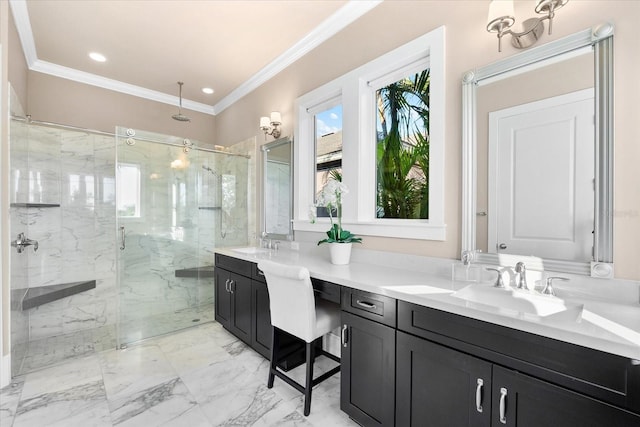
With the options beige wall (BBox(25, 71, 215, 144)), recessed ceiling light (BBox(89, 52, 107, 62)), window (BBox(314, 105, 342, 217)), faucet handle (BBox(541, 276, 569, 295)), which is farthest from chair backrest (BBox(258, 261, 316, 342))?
beige wall (BBox(25, 71, 215, 144))

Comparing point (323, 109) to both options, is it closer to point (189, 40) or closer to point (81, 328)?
point (189, 40)

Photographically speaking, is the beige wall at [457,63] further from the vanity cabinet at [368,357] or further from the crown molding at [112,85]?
the crown molding at [112,85]

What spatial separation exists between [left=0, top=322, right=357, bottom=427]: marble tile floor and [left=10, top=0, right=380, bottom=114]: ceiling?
2.75 meters

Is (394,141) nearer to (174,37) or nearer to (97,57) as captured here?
(174,37)

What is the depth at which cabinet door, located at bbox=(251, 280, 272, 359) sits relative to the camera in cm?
223

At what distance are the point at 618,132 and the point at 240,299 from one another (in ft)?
8.52

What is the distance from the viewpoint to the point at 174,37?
261 cm

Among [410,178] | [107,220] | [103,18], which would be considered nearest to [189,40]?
[103,18]

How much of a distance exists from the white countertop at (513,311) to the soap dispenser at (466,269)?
52 mm

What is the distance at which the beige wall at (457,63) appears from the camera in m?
1.16

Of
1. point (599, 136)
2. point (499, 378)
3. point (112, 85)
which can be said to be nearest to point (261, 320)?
point (499, 378)

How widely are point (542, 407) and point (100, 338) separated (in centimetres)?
342

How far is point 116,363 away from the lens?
226 cm

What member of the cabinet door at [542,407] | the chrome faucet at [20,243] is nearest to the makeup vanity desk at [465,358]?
the cabinet door at [542,407]
